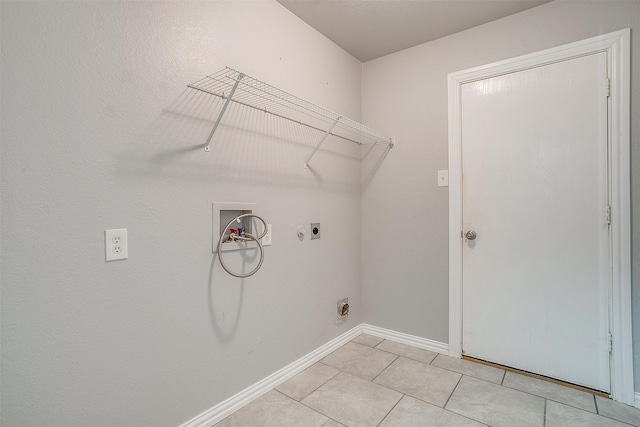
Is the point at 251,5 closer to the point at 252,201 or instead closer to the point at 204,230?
the point at 252,201

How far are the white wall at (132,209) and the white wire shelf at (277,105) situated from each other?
72 millimetres

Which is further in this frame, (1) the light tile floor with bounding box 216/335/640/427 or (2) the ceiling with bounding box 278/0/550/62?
(2) the ceiling with bounding box 278/0/550/62

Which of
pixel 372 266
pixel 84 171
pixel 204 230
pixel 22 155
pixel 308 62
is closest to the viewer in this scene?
pixel 22 155

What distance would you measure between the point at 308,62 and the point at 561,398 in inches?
102

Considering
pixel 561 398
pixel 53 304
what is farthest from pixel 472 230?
pixel 53 304

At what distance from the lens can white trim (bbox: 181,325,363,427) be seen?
60.3 inches

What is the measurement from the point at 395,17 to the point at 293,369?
241cm

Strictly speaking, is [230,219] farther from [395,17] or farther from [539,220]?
[539,220]

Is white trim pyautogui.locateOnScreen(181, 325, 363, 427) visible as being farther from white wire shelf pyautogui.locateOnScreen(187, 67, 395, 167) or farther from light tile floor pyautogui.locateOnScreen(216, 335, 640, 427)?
white wire shelf pyautogui.locateOnScreen(187, 67, 395, 167)

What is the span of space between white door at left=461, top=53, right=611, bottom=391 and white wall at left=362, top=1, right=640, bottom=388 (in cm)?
17

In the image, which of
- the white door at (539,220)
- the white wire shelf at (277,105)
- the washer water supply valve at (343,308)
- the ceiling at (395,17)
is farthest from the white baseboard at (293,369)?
the ceiling at (395,17)

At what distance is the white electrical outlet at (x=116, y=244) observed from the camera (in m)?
1.20

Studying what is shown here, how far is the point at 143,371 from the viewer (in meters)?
1.32

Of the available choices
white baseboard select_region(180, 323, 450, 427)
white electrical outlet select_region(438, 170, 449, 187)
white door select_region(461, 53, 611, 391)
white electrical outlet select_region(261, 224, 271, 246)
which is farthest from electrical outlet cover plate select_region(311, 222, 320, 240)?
white door select_region(461, 53, 611, 391)
